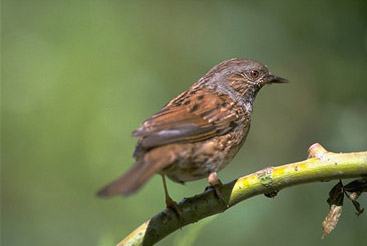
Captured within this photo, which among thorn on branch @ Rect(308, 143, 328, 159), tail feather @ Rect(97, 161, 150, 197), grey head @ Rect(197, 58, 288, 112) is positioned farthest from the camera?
grey head @ Rect(197, 58, 288, 112)

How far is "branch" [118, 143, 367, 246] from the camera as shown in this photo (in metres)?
3.08

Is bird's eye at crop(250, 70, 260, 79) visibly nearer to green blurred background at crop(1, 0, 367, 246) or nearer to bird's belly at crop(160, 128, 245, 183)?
bird's belly at crop(160, 128, 245, 183)

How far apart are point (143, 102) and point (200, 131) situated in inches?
97.0

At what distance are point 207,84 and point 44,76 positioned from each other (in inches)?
82.6

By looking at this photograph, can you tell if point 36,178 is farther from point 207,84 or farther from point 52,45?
point 207,84

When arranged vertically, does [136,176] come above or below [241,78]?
below

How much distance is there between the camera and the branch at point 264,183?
10.1ft

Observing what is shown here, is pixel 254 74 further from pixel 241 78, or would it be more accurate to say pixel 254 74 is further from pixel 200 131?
pixel 200 131

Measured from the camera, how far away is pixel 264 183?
323cm

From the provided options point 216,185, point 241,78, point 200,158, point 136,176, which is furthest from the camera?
point 241,78

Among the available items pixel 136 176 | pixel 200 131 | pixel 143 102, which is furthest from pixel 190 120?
pixel 143 102

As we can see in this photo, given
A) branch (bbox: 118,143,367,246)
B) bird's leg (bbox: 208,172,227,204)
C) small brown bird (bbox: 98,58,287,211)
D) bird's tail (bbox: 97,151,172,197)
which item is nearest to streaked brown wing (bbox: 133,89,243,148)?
small brown bird (bbox: 98,58,287,211)

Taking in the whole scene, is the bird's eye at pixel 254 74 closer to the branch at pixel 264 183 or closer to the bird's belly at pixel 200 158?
the bird's belly at pixel 200 158

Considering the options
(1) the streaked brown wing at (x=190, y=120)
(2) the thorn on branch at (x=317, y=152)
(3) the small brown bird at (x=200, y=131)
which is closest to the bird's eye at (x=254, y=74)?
(3) the small brown bird at (x=200, y=131)
